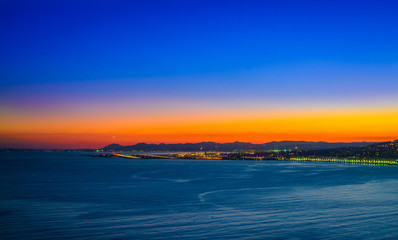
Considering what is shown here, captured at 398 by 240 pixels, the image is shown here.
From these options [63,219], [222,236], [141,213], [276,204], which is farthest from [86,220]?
[276,204]

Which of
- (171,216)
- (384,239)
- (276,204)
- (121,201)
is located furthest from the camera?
(121,201)

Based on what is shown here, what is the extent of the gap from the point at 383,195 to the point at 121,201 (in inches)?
1153

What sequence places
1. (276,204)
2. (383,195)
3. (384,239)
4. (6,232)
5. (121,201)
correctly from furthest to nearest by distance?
(383,195) → (121,201) → (276,204) → (6,232) → (384,239)

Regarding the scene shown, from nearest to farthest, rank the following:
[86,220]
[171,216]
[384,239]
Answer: [384,239], [86,220], [171,216]

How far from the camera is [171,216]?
28047mm

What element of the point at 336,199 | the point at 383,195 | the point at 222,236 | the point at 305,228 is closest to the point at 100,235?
the point at 222,236

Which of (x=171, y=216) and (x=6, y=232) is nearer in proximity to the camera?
(x=6, y=232)

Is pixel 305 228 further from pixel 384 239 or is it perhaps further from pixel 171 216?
pixel 171 216

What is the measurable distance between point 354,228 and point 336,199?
1543 cm

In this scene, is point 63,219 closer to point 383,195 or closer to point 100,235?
point 100,235

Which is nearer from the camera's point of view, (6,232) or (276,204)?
(6,232)

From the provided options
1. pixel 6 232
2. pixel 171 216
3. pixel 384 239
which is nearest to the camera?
pixel 384 239

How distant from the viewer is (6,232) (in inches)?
877

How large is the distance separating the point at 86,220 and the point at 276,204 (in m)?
17.7
